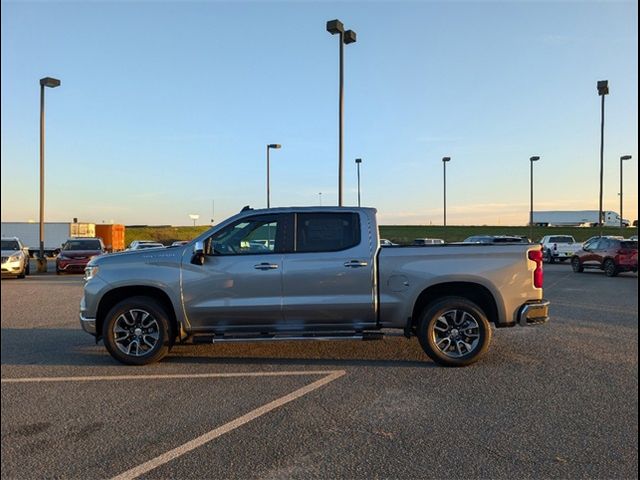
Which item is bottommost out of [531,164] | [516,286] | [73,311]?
[73,311]

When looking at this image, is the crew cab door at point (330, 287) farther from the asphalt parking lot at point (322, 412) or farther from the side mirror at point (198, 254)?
the side mirror at point (198, 254)

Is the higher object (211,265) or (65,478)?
(211,265)

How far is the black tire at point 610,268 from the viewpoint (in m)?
20.8

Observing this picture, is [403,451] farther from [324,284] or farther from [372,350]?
[372,350]

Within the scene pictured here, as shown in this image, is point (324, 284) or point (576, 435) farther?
point (324, 284)

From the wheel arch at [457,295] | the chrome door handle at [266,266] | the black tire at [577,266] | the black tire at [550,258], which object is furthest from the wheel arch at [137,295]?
the black tire at [550,258]

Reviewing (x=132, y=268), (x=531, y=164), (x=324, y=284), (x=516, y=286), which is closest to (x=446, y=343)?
(x=516, y=286)

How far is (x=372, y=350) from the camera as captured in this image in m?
7.27

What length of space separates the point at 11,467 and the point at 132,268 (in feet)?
10.5

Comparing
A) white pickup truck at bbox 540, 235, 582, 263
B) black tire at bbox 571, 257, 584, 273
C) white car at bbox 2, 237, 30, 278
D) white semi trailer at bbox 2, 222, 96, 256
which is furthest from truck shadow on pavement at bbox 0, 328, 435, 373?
white semi trailer at bbox 2, 222, 96, 256

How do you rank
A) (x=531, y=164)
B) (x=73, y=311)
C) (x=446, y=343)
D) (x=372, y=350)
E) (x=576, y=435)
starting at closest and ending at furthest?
(x=576, y=435), (x=446, y=343), (x=372, y=350), (x=73, y=311), (x=531, y=164)

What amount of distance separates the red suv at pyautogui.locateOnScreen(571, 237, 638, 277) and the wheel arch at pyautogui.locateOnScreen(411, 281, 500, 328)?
54.1ft

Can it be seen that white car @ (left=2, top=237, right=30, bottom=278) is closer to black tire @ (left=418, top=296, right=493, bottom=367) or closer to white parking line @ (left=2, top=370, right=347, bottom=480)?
white parking line @ (left=2, top=370, right=347, bottom=480)

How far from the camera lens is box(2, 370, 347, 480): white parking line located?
3.74 metres
